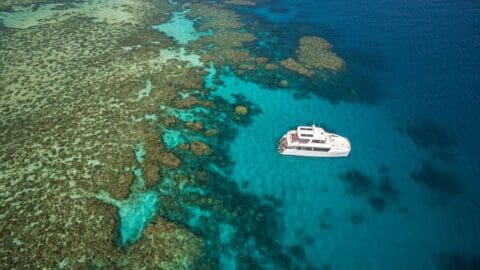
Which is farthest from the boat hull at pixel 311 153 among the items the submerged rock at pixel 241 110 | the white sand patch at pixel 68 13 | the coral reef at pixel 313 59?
the white sand patch at pixel 68 13

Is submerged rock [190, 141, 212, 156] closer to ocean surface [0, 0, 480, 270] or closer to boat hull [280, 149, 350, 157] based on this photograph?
ocean surface [0, 0, 480, 270]

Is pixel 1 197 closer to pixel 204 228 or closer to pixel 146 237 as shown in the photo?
pixel 146 237

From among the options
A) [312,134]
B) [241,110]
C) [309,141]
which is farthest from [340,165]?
[241,110]

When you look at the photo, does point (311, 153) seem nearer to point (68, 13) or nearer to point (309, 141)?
point (309, 141)

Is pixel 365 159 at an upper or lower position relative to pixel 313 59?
lower

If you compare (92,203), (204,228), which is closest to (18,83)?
(92,203)

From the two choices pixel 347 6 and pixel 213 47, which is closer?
pixel 213 47
